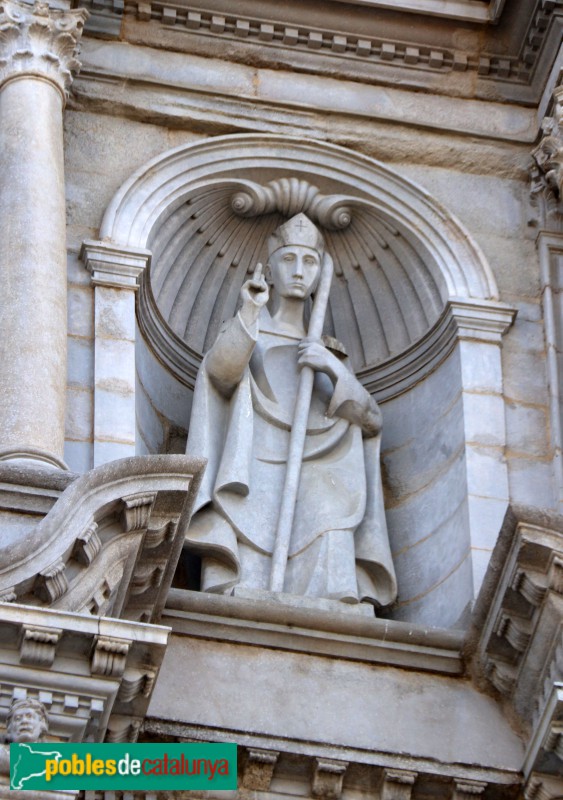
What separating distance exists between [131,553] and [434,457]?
3100 mm

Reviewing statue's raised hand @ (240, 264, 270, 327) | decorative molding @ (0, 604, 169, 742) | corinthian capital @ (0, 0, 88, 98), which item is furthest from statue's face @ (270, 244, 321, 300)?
decorative molding @ (0, 604, 169, 742)

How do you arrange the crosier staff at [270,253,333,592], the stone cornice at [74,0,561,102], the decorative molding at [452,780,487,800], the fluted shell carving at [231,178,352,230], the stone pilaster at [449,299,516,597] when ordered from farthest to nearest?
the stone cornice at [74,0,561,102], the fluted shell carving at [231,178,352,230], the stone pilaster at [449,299,516,597], the crosier staff at [270,253,333,592], the decorative molding at [452,780,487,800]

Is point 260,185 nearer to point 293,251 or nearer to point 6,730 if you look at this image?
point 293,251

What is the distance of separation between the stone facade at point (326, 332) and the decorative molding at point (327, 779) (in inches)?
0.5

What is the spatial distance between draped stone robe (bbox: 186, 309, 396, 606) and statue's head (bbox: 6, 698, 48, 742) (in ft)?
7.81

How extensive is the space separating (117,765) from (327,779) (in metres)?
1.64

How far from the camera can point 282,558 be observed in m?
11.6

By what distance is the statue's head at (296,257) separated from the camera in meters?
12.9

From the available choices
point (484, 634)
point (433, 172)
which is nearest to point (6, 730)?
point (484, 634)

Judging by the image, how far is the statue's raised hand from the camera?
12.1 meters

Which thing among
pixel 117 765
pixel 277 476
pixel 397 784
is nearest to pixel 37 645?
pixel 117 765

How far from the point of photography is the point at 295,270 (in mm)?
12930

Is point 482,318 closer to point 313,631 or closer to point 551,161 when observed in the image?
point 551,161

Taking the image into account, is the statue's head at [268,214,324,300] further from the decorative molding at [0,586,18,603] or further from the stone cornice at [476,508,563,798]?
the decorative molding at [0,586,18,603]
